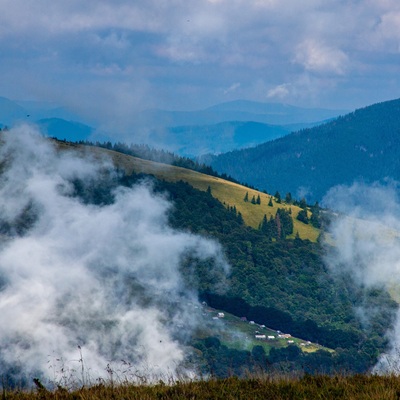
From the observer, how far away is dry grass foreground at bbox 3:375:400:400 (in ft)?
53.8

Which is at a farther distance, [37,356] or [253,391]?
[37,356]

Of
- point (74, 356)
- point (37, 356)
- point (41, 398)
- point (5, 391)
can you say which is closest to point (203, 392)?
point (41, 398)

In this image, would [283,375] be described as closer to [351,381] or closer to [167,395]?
[351,381]

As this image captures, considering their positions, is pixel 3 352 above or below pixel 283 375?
below

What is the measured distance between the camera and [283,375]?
18.6 m

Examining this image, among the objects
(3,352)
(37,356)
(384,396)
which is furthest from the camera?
(3,352)

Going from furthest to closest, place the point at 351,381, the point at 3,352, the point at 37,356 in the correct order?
the point at 3,352 < the point at 37,356 < the point at 351,381

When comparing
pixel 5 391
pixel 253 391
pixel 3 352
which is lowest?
pixel 3 352

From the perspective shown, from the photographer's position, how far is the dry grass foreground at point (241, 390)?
645 inches

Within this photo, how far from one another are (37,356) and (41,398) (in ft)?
575

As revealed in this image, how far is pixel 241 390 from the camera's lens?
1686 centimetres

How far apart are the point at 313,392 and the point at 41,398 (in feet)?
24.7

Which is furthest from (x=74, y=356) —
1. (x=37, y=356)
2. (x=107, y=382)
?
(x=107, y=382)

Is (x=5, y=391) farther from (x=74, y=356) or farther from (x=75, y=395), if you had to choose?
(x=74, y=356)
